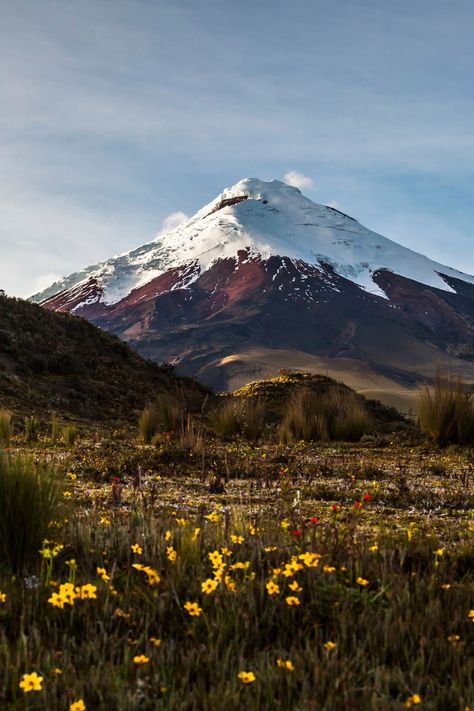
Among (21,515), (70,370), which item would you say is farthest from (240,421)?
(70,370)

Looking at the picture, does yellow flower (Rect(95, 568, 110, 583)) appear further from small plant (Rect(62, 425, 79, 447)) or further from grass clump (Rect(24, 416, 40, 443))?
grass clump (Rect(24, 416, 40, 443))

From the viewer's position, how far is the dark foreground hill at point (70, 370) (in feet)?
62.2

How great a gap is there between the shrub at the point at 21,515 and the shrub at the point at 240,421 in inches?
358

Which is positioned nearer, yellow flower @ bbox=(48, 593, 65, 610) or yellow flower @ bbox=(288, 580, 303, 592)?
yellow flower @ bbox=(48, 593, 65, 610)

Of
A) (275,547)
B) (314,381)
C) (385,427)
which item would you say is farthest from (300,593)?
(314,381)

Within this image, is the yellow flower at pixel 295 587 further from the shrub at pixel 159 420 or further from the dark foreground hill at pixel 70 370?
the dark foreground hill at pixel 70 370

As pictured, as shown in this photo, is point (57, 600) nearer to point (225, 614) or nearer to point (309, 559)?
point (225, 614)

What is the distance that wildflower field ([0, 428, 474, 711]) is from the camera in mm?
2189

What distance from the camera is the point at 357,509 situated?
3.46 meters

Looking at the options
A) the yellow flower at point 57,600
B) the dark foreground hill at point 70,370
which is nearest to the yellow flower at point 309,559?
the yellow flower at point 57,600

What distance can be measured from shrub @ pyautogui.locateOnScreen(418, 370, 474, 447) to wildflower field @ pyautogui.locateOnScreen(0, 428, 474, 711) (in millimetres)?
6904

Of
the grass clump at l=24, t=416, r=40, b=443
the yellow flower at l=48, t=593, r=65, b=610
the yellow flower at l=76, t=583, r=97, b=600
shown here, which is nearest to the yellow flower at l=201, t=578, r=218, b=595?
the yellow flower at l=76, t=583, r=97, b=600

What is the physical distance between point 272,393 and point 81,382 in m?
6.77

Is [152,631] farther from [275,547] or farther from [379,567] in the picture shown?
[379,567]
